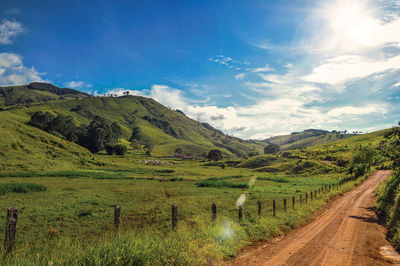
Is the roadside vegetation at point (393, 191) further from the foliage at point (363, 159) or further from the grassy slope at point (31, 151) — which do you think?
the grassy slope at point (31, 151)

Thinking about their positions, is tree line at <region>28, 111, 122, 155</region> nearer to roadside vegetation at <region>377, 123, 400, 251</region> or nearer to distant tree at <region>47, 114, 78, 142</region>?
distant tree at <region>47, 114, 78, 142</region>

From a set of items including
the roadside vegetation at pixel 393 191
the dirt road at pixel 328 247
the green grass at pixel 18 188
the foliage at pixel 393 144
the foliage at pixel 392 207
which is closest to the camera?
the dirt road at pixel 328 247

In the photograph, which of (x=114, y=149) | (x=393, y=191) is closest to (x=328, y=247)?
(x=393, y=191)

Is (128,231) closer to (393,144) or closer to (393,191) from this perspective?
(393,144)

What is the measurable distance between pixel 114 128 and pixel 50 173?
409 ft

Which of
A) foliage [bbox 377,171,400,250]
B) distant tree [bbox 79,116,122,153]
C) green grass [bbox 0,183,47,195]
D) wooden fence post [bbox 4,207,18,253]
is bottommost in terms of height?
green grass [bbox 0,183,47,195]

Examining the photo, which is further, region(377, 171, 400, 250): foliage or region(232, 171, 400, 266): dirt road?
region(377, 171, 400, 250): foliage

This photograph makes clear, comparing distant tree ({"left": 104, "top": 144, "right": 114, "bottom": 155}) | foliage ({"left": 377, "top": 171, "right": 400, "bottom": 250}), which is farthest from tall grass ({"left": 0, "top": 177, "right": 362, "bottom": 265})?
distant tree ({"left": 104, "top": 144, "right": 114, "bottom": 155})

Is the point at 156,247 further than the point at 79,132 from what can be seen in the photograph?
No

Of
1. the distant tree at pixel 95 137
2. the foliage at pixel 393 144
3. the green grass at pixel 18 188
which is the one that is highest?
the distant tree at pixel 95 137

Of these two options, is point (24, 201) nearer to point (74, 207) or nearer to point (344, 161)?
point (74, 207)

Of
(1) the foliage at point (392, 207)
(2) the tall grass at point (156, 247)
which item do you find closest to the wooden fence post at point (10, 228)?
(2) the tall grass at point (156, 247)

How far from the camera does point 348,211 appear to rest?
983 inches

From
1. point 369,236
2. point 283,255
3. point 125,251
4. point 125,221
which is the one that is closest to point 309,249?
point 283,255
